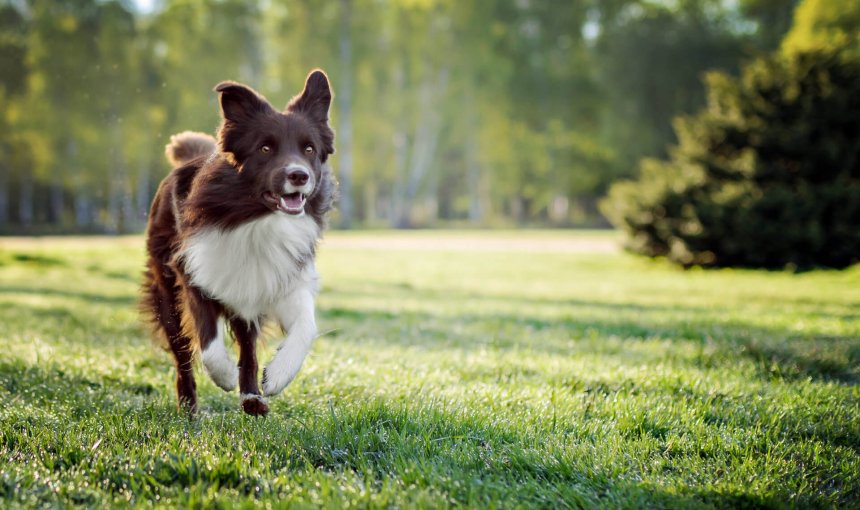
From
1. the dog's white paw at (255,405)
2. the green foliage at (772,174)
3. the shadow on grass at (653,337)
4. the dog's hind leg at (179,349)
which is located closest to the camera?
the dog's white paw at (255,405)

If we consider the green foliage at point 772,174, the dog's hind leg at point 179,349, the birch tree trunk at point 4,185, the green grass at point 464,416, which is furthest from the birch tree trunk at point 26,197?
the dog's hind leg at point 179,349

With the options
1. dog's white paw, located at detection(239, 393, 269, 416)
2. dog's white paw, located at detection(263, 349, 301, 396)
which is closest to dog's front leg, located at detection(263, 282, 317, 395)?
dog's white paw, located at detection(263, 349, 301, 396)

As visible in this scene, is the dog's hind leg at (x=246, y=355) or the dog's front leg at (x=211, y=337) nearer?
the dog's front leg at (x=211, y=337)

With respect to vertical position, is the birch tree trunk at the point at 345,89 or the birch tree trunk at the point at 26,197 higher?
the birch tree trunk at the point at 345,89

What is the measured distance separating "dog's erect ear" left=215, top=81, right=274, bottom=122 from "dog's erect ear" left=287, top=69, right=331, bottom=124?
8.1 inches

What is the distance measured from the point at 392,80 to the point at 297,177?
117 feet

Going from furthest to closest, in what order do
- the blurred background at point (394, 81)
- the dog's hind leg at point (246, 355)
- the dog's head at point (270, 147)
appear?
the blurred background at point (394, 81)
the dog's hind leg at point (246, 355)
the dog's head at point (270, 147)

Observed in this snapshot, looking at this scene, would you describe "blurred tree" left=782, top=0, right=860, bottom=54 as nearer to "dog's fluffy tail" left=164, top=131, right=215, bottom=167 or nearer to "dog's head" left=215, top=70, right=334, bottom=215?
"dog's fluffy tail" left=164, top=131, right=215, bottom=167

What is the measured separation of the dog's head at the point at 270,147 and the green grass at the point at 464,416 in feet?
3.81

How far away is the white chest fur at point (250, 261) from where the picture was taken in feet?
11.6

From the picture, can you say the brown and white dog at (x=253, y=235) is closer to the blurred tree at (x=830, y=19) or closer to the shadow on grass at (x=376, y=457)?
the shadow on grass at (x=376, y=457)

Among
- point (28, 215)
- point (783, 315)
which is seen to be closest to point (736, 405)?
point (783, 315)

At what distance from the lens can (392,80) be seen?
37.6 m

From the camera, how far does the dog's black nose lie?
3.36 metres
